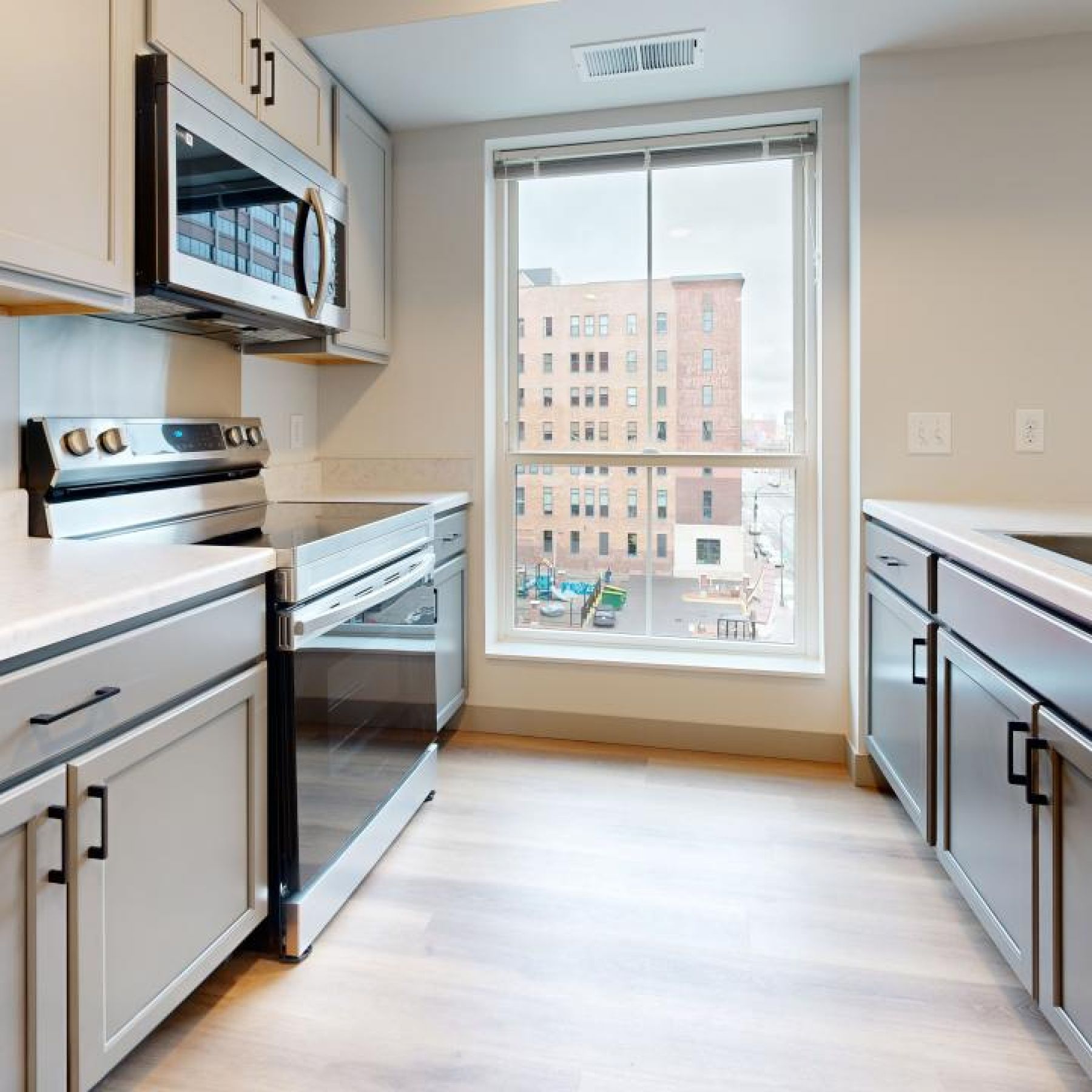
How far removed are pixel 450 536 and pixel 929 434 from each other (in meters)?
1.58

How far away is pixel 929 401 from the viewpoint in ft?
8.05

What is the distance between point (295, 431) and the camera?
2.95 m

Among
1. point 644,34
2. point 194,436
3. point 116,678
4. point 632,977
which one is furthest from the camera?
point 644,34

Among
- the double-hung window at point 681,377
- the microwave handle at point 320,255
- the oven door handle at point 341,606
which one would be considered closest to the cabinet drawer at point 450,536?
the double-hung window at point 681,377

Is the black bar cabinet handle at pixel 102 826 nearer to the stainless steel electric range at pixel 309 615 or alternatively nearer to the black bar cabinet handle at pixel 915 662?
the stainless steel electric range at pixel 309 615

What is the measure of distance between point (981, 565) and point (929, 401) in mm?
1102

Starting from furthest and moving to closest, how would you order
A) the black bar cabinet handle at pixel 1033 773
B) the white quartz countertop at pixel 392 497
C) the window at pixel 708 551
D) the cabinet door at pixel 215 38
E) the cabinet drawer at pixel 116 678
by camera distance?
the window at pixel 708 551
the white quartz countertop at pixel 392 497
the cabinet door at pixel 215 38
the black bar cabinet handle at pixel 1033 773
the cabinet drawer at pixel 116 678

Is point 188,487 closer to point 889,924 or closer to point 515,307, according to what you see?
point 515,307

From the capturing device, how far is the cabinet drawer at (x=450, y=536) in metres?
2.71

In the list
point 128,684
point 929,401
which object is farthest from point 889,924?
point 128,684

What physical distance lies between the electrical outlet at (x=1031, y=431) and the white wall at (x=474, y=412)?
0.51 meters

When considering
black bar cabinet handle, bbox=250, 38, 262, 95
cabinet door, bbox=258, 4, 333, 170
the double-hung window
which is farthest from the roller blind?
black bar cabinet handle, bbox=250, 38, 262, 95

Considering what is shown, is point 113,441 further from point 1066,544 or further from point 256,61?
point 1066,544

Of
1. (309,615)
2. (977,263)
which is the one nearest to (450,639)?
(309,615)
